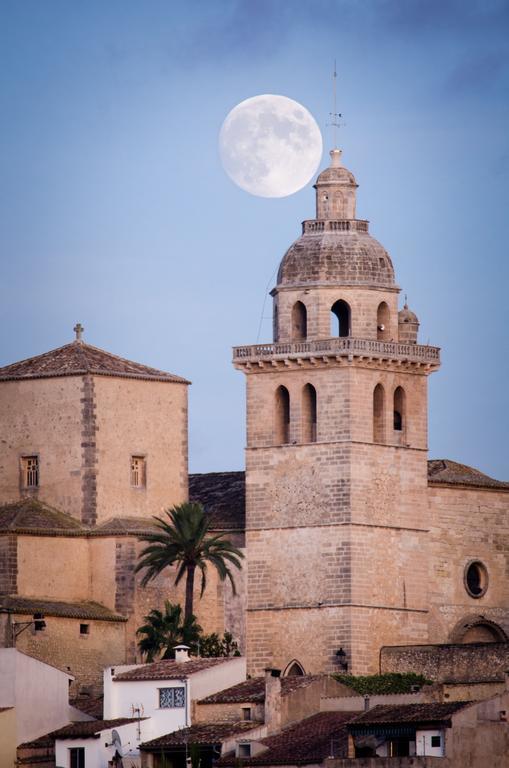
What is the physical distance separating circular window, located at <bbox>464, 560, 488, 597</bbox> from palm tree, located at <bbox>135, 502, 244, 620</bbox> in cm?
637

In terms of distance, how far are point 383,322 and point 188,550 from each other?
26.8 feet

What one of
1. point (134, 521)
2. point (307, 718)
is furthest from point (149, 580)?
point (307, 718)

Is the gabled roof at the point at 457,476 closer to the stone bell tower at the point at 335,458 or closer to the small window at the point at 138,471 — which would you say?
the stone bell tower at the point at 335,458

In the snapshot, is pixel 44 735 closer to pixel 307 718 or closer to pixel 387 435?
pixel 307 718

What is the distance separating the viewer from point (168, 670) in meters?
94.2

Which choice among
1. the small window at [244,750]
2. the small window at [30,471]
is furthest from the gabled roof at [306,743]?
the small window at [30,471]

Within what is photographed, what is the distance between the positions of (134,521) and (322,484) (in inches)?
213

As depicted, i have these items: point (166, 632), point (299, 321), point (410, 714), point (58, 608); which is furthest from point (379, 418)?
point (410, 714)

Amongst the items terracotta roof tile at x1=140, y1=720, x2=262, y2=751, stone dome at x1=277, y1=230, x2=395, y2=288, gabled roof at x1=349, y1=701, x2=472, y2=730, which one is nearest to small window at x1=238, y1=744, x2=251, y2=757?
terracotta roof tile at x1=140, y1=720, x2=262, y2=751

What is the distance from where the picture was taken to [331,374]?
3957 inches

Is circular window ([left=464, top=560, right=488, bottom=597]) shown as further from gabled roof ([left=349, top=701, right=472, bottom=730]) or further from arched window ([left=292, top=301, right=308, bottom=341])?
gabled roof ([left=349, top=701, right=472, bottom=730])

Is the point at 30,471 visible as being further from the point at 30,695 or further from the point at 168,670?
the point at 168,670

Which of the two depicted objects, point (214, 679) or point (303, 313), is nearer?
point (214, 679)

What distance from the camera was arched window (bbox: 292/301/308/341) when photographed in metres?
102
